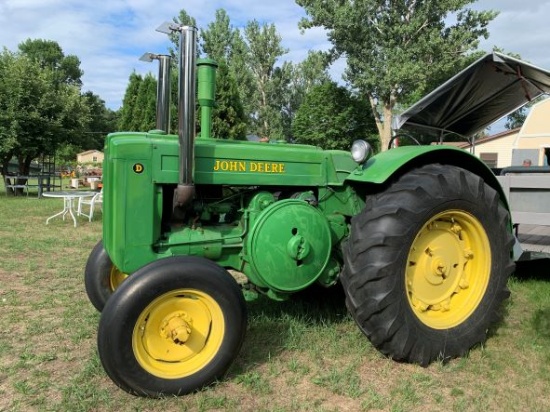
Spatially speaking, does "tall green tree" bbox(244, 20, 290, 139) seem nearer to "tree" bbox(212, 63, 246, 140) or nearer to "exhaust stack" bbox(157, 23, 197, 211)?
"tree" bbox(212, 63, 246, 140)

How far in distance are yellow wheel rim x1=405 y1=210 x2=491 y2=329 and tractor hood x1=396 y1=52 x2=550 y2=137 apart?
2.63m

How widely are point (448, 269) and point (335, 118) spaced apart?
90.5ft

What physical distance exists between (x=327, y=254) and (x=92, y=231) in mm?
6726

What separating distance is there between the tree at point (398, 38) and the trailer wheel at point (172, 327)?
73.7 feet

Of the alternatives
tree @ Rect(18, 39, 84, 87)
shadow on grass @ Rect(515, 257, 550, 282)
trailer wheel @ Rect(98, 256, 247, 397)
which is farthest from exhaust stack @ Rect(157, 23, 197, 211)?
tree @ Rect(18, 39, 84, 87)

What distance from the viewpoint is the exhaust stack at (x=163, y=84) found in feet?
11.7

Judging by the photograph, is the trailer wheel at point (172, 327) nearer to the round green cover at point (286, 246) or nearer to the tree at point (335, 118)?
the round green cover at point (286, 246)

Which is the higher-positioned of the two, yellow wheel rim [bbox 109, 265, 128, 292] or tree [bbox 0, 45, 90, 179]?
tree [bbox 0, 45, 90, 179]

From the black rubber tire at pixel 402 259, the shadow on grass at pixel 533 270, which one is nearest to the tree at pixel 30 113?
the shadow on grass at pixel 533 270

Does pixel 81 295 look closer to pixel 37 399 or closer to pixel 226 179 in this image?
pixel 37 399

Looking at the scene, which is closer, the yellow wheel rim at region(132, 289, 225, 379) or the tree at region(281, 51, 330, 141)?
the yellow wheel rim at region(132, 289, 225, 379)

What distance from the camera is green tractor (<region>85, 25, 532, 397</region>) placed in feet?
8.86

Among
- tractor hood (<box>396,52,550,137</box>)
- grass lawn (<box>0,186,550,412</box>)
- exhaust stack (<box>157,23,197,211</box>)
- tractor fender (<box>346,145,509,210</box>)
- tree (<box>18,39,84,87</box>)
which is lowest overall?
grass lawn (<box>0,186,550,412</box>)

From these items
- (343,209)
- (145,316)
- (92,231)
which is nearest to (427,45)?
(92,231)
